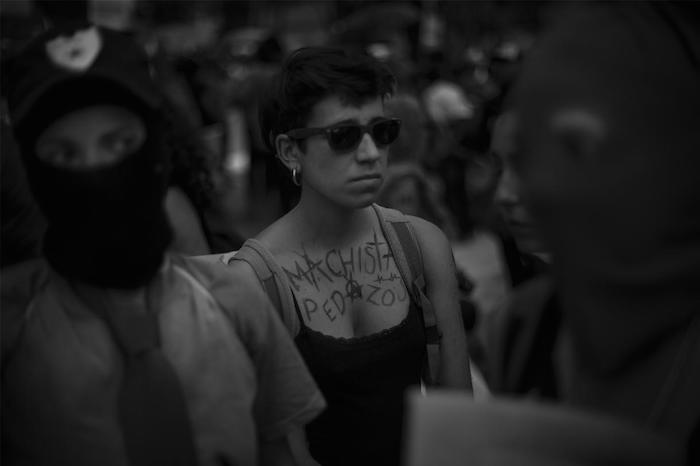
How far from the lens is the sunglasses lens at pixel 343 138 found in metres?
2.76

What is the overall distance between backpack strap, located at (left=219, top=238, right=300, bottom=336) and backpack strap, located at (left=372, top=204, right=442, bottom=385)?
415 mm

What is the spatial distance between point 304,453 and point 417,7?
35.2 ft

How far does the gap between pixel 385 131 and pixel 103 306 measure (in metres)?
1.16

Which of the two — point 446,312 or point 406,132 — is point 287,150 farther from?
point 406,132

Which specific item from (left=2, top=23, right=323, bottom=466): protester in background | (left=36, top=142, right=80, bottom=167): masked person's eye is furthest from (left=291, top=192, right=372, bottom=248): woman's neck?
(left=36, top=142, right=80, bottom=167): masked person's eye

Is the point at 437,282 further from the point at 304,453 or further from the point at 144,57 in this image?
the point at 144,57

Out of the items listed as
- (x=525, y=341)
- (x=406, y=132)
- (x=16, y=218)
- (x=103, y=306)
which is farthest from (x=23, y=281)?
(x=406, y=132)

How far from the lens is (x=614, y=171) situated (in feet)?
5.15

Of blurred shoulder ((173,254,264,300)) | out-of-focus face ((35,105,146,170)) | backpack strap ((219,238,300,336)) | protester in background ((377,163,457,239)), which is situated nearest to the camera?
out-of-focus face ((35,105,146,170))

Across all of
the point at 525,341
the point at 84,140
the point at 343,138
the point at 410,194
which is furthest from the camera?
the point at 410,194

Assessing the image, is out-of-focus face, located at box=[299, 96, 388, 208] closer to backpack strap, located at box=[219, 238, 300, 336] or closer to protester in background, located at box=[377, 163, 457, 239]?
backpack strap, located at box=[219, 238, 300, 336]

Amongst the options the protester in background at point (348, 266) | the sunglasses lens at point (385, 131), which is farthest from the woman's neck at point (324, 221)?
the sunglasses lens at point (385, 131)

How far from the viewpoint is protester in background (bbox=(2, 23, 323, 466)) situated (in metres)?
1.98

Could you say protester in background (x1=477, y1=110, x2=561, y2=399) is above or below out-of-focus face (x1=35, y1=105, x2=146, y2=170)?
below
